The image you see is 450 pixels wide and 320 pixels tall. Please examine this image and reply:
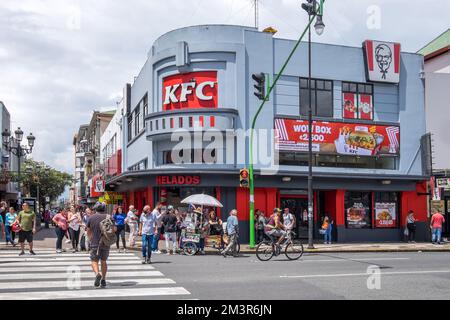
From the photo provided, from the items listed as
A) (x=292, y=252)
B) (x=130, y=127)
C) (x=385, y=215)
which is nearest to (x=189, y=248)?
(x=292, y=252)

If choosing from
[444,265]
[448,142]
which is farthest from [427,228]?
[444,265]

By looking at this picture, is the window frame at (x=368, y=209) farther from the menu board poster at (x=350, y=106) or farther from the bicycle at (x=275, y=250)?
the bicycle at (x=275, y=250)

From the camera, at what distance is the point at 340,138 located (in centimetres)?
2658

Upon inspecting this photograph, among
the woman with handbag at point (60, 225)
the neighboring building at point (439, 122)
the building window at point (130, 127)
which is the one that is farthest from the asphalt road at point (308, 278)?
the building window at point (130, 127)

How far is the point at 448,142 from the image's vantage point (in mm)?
30062

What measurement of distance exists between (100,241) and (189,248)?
8.16m

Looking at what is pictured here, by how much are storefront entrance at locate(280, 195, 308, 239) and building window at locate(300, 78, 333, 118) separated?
4.41m

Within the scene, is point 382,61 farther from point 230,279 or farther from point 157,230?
point 230,279

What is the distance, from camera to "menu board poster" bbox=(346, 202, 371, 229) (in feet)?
88.4

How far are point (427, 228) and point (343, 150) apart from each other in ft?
21.4

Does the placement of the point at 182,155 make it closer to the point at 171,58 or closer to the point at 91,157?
the point at 171,58

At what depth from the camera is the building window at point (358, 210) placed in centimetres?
2697
